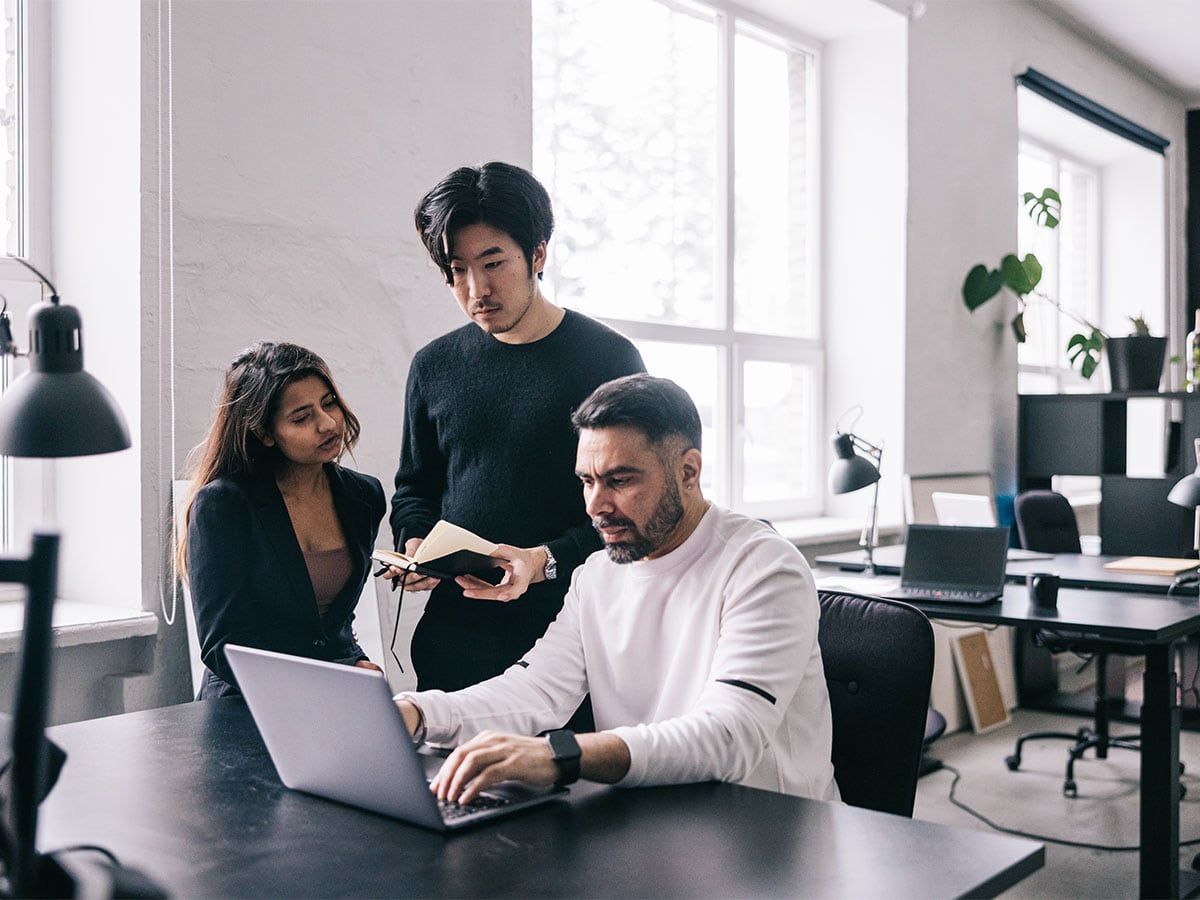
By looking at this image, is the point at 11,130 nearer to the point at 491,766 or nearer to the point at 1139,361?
the point at 491,766

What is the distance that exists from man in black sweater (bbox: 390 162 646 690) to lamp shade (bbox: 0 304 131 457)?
23.9 inches

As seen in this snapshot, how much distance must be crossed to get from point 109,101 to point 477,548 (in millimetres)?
1463

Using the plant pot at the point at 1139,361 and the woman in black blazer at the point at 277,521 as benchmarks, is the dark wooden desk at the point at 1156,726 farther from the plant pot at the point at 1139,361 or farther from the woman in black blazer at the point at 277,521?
the plant pot at the point at 1139,361

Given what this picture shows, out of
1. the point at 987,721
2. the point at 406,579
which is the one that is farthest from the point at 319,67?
the point at 987,721

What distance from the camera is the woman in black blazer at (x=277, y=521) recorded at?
7.30ft

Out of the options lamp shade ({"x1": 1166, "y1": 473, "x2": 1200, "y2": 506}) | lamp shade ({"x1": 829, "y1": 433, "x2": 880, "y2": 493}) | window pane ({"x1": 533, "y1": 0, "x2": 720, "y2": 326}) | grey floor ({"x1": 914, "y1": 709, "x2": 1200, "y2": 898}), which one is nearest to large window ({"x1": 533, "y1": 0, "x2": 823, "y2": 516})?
window pane ({"x1": 533, "y1": 0, "x2": 720, "y2": 326})

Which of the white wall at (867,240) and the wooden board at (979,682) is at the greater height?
the white wall at (867,240)

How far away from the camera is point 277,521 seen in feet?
7.61

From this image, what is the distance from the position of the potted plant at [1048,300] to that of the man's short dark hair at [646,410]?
4025 mm

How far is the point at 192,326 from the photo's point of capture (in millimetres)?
2666

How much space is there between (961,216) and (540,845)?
4779 mm

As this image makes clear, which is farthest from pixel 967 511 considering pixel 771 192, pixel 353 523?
pixel 353 523

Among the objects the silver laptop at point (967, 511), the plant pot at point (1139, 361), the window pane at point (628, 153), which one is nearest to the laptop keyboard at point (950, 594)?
the silver laptop at point (967, 511)

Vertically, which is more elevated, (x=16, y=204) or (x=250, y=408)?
(x=16, y=204)
